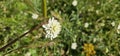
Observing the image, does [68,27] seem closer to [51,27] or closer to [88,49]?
[88,49]

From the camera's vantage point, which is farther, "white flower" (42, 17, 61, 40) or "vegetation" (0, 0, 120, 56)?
"vegetation" (0, 0, 120, 56)

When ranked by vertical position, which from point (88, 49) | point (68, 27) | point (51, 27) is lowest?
point (51, 27)

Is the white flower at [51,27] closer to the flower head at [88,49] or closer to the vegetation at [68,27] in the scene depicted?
the vegetation at [68,27]

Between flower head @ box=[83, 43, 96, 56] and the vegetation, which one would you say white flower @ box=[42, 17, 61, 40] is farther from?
flower head @ box=[83, 43, 96, 56]

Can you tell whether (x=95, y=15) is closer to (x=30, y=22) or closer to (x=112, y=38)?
(x=112, y=38)

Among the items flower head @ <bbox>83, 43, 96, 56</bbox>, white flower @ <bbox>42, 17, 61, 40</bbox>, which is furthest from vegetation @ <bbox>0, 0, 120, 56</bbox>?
white flower @ <bbox>42, 17, 61, 40</bbox>

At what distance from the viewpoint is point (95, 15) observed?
2.38 m

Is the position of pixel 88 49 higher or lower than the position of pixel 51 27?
higher

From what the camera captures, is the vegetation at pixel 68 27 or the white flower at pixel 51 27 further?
the vegetation at pixel 68 27

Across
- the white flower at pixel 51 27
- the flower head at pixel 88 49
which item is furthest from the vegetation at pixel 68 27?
the white flower at pixel 51 27

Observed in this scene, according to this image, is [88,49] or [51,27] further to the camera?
[88,49]

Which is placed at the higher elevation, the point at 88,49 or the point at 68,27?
the point at 68,27

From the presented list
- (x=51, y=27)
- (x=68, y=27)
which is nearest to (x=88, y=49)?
(x=68, y=27)

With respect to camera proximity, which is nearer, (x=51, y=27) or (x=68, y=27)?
(x=51, y=27)
